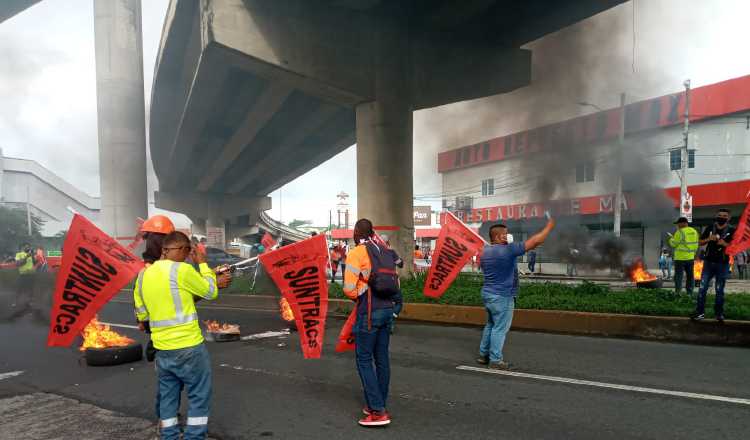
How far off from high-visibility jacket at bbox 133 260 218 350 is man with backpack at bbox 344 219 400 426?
1.25m

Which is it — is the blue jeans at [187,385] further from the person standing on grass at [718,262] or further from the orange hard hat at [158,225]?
the person standing on grass at [718,262]

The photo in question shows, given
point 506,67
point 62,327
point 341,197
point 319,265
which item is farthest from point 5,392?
point 341,197

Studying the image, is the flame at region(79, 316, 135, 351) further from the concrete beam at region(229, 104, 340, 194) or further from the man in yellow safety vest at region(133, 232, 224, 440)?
the concrete beam at region(229, 104, 340, 194)

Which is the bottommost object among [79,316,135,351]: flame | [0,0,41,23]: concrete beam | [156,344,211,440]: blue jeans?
[79,316,135,351]: flame

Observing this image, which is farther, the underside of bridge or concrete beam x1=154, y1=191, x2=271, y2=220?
→ concrete beam x1=154, y1=191, x2=271, y2=220

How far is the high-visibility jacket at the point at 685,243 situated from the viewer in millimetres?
9750

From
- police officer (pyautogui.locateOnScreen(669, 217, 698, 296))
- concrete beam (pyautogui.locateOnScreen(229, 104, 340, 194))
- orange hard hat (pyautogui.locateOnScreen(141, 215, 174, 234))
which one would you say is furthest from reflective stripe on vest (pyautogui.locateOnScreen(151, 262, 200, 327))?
concrete beam (pyautogui.locateOnScreen(229, 104, 340, 194))

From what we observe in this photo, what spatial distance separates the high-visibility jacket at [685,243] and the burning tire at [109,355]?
32.5 feet

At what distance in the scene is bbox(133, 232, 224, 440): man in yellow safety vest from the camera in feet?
9.85

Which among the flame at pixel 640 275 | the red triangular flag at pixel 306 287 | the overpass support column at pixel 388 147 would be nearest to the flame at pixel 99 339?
the red triangular flag at pixel 306 287

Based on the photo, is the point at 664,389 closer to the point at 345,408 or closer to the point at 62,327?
the point at 345,408

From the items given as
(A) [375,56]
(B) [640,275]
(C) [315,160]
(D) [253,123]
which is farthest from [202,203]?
(B) [640,275]

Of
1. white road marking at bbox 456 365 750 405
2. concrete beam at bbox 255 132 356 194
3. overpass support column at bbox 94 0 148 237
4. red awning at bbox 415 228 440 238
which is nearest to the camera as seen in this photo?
white road marking at bbox 456 365 750 405

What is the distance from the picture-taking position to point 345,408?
436 cm
